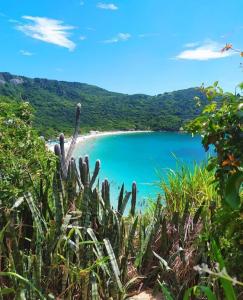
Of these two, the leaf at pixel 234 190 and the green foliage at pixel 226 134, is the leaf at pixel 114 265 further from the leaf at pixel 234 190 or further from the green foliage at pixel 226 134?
the leaf at pixel 234 190

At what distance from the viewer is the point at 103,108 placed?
142m

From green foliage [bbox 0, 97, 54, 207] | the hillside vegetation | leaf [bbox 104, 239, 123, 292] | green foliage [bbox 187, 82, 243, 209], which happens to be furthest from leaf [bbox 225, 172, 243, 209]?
green foliage [bbox 0, 97, 54, 207]

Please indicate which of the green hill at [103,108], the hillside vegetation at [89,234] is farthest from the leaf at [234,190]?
the green hill at [103,108]

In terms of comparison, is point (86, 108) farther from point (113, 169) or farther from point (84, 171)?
point (84, 171)

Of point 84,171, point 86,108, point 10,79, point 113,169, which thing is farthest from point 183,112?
point 84,171

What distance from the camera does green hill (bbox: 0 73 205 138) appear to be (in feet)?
390

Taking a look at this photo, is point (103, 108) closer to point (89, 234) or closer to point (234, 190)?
point (89, 234)

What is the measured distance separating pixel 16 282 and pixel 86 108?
5433 inches

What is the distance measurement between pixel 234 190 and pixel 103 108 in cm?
14046

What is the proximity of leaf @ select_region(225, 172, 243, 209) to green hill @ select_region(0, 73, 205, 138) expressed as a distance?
330 ft

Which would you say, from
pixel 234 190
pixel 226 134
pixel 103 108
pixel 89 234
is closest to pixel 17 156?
pixel 89 234

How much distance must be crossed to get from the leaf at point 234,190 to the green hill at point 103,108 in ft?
330

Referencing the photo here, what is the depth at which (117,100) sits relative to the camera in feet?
533

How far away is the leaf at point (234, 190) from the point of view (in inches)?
82.6
